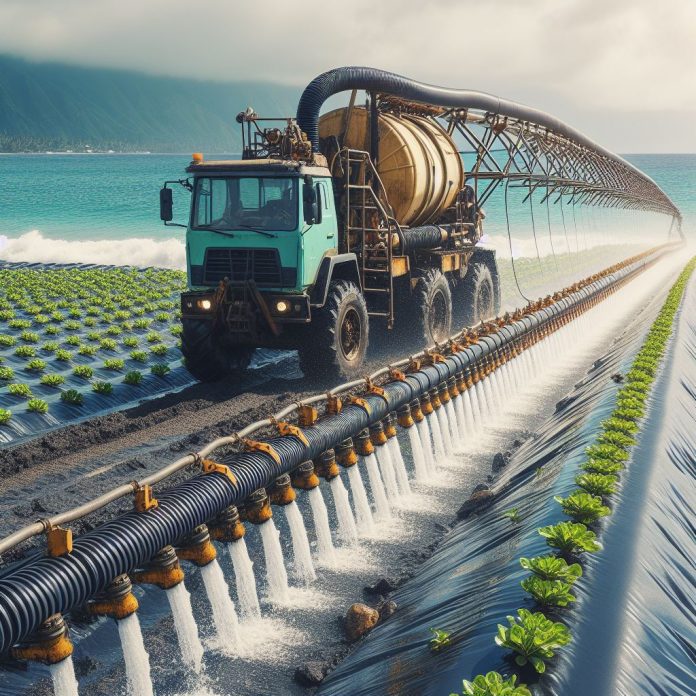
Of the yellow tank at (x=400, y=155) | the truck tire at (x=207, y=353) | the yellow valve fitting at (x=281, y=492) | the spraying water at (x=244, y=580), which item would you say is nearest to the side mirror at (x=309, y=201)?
the truck tire at (x=207, y=353)

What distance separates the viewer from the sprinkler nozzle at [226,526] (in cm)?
627

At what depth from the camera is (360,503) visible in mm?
8586

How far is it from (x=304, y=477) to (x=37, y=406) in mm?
7389

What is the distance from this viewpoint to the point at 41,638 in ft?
14.7

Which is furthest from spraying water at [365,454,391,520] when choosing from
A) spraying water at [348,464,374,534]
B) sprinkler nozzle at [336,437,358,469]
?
sprinkler nozzle at [336,437,358,469]

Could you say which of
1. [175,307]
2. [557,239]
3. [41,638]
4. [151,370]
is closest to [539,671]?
[41,638]

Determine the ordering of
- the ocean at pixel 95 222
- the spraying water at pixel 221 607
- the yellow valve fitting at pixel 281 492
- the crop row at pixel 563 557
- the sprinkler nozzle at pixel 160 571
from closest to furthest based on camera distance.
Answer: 1. the crop row at pixel 563 557
2. the sprinkler nozzle at pixel 160 571
3. the spraying water at pixel 221 607
4. the yellow valve fitting at pixel 281 492
5. the ocean at pixel 95 222

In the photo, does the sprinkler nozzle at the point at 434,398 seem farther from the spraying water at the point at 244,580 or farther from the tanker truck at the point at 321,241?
the spraying water at the point at 244,580

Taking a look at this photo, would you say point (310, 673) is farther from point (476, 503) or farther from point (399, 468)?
point (399, 468)

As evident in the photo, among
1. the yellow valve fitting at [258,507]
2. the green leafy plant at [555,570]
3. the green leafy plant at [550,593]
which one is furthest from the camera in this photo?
the yellow valve fitting at [258,507]

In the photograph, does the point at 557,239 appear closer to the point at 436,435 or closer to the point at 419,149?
the point at 419,149

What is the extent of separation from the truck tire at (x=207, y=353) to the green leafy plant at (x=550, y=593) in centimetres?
986

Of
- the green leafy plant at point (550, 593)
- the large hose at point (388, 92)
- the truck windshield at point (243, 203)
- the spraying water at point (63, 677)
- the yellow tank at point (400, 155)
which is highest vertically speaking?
the large hose at point (388, 92)

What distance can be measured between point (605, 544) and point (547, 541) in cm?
44
